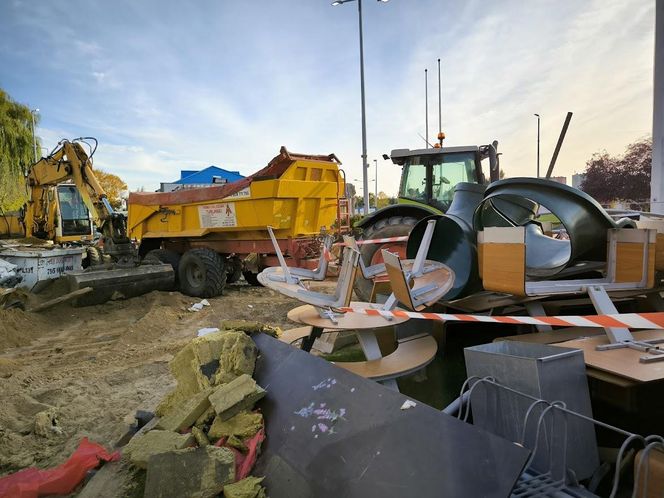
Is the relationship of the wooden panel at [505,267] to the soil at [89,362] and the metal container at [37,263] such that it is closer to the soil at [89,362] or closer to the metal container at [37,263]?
the soil at [89,362]

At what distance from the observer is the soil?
11.0ft

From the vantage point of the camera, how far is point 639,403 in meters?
2.14

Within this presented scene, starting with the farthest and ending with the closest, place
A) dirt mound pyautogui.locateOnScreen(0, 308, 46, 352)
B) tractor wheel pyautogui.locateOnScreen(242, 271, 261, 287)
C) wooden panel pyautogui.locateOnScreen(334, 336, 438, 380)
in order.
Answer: tractor wheel pyautogui.locateOnScreen(242, 271, 261, 287) < dirt mound pyautogui.locateOnScreen(0, 308, 46, 352) < wooden panel pyautogui.locateOnScreen(334, 336, 438, 380)

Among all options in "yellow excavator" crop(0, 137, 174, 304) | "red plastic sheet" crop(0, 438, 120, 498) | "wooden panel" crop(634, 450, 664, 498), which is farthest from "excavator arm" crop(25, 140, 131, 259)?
"wooden panel" crop(634, 450, 664, 498)

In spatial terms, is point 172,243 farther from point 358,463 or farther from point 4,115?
point 4,115

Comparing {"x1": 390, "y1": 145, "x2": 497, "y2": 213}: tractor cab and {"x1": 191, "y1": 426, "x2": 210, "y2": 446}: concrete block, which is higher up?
{"x1": 390, "y1": 145, "x2": 497, "y2": 213}: tractor cab

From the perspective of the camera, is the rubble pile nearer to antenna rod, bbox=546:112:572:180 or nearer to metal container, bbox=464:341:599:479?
metal container, bbox=464:341:599:479

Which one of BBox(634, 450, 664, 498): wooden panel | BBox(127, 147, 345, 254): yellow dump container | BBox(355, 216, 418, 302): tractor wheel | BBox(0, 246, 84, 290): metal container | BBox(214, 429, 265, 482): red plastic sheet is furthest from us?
BBox(0, 246, 84, 290): metal container

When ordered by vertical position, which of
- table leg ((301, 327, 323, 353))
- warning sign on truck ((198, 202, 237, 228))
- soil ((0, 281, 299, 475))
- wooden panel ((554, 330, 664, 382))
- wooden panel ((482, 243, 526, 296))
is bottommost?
soil ((0, 281, 299, 475))

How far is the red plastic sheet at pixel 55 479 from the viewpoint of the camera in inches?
92.3

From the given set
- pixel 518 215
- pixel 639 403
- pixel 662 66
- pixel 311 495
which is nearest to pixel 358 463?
pixel 311 495

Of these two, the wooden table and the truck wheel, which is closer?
the wooden table

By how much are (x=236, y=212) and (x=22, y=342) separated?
368 cm

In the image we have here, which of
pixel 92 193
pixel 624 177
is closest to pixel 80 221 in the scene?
pixel 92 193
